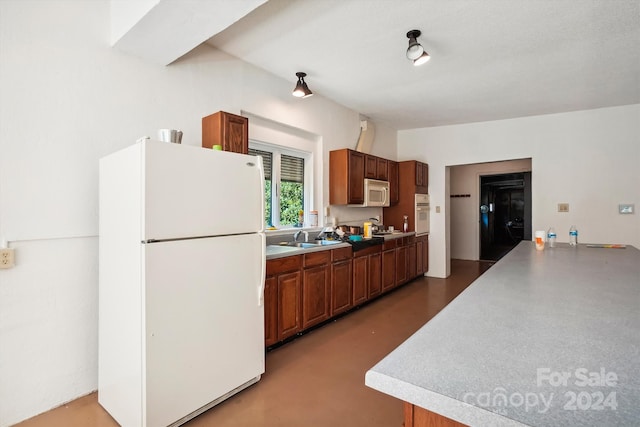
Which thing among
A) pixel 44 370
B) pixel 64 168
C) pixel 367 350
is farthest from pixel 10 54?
pixel 367 350

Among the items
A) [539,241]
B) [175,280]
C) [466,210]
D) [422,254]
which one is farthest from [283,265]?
[466,210]

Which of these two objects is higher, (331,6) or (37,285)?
(331,6)

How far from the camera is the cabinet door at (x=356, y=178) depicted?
168 inches

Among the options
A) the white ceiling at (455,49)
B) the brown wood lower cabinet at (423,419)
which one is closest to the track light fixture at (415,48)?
the white ceiling at (455,49)

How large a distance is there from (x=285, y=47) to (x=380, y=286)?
305 centimetres

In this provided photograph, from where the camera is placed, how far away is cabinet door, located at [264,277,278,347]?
8.72ft

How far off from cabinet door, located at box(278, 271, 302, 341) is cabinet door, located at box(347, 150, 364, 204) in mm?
1640

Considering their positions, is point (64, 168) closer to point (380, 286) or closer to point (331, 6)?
point (331, 6)

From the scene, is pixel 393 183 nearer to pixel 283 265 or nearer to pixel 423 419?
pixel 283 265

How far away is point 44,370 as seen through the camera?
1953mm

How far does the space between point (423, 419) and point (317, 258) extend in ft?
8.17

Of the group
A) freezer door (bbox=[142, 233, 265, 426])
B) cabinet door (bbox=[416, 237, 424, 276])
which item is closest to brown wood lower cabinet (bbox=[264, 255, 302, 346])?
freezer door (bbox=[142, 233, 265, 426])

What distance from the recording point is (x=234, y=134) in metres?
2.59

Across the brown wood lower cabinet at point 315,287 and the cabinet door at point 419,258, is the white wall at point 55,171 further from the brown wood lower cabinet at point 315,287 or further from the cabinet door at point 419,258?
the cabinet door at point 419,258
